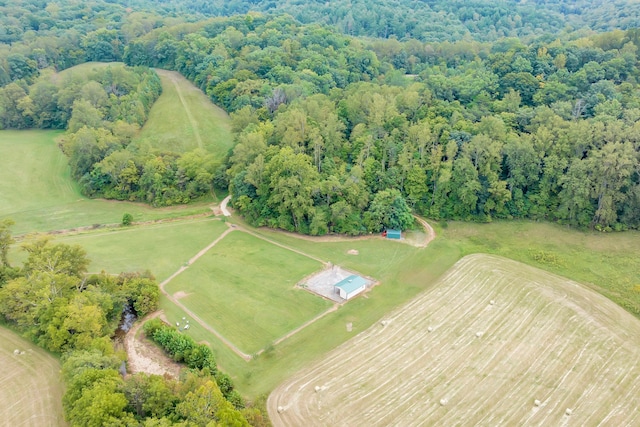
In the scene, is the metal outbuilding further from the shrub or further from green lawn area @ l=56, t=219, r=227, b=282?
the shrub

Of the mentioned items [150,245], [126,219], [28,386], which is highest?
[126,219]

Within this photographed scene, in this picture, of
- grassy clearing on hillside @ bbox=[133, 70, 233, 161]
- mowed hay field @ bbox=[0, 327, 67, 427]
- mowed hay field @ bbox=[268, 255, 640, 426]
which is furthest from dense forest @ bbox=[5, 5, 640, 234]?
mowed hay field @ bbox=[0, 327, 67, 427]

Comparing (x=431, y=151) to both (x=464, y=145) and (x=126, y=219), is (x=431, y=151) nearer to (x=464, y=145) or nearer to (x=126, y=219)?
(x=464, y=145)

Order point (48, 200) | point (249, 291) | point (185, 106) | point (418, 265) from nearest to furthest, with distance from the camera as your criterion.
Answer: point (249, 291)
point (418, 265)
point (48, 200)
point (185, 106)

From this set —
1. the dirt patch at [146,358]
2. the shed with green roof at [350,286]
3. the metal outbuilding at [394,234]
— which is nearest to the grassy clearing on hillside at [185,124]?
the metal outbuilding at [394,234]

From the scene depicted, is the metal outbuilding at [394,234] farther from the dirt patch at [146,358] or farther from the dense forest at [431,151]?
the dirt patch at [146,358]

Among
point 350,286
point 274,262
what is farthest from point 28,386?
point 350,286

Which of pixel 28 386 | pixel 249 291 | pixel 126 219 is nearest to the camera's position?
pixel 28 386

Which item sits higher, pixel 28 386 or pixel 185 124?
pixel 185 124

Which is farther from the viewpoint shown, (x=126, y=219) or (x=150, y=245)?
(x=126, y=219)
